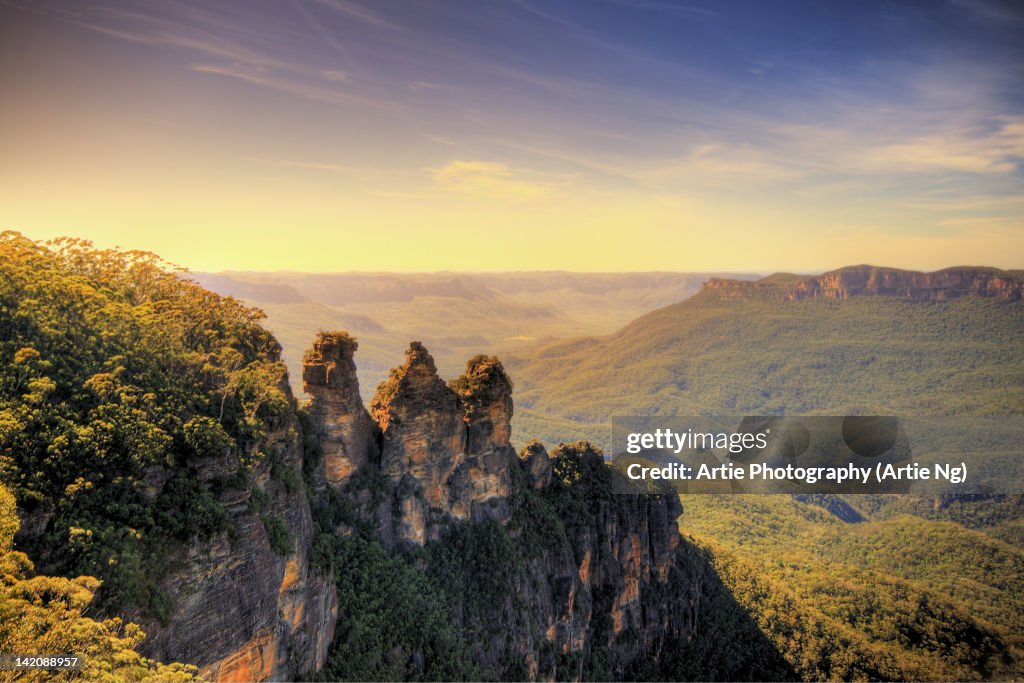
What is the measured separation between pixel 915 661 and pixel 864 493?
280ft

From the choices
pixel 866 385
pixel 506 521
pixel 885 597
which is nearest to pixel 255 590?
pixel 506 521

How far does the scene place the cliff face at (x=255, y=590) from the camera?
16.1 m

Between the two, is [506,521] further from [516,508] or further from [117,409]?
[117,409]

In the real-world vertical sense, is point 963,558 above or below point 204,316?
below

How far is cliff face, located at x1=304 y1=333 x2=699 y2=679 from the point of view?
1212 inches

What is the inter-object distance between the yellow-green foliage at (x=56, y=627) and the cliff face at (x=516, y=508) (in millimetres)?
14932

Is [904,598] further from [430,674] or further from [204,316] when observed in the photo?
[204,316]

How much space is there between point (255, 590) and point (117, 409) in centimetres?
772

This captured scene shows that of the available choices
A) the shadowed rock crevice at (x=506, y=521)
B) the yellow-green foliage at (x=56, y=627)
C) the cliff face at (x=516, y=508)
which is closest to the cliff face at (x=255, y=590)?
the yellow-green foliage at (x=56, y=627)

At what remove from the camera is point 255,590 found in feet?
60.8

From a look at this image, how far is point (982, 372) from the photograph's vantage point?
161m

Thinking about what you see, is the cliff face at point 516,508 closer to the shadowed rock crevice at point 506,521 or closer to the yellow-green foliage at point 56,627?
the shadowed rock crevice at point 506,521

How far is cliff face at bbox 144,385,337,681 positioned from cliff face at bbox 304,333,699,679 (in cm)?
573

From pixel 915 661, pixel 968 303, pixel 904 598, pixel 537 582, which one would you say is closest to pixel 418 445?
pixel 537 582
